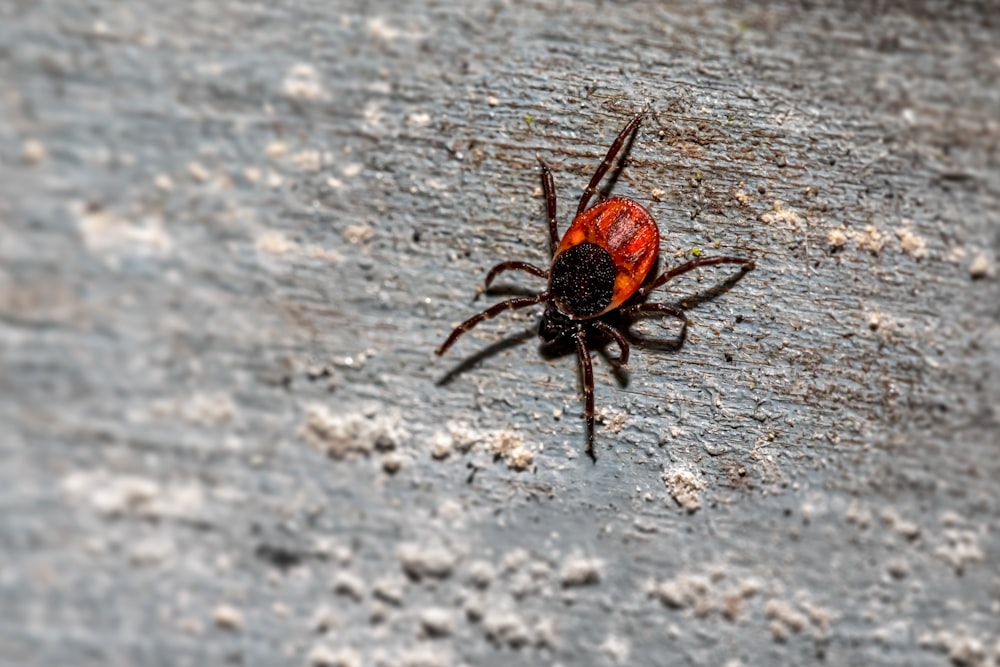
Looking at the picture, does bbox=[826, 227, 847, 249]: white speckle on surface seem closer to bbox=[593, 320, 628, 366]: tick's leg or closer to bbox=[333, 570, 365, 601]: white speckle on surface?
bbox=[593, 320, 628, 366]: tick's leg

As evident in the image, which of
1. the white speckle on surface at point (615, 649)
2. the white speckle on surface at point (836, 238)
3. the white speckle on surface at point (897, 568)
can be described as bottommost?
the white speckle on surface at point (615, 649)

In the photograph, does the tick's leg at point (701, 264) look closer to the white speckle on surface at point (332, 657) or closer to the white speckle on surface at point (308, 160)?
the white speckle on surface at point (308, 160)

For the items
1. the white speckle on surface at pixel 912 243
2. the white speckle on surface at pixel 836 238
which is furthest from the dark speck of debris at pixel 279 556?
the white speckle on surface at pixel 912 243

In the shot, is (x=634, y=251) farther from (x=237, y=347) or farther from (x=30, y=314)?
(x=30, y=314)

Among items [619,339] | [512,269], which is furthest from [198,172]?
[619,339]

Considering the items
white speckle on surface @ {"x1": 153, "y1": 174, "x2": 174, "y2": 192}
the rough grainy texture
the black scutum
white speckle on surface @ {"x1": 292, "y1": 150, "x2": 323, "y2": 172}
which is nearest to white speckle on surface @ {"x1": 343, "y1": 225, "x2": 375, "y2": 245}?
the rough grainy texture

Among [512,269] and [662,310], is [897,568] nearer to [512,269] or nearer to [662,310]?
[662,310]

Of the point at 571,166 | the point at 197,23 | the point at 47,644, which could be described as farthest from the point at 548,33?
the point at 47,644
